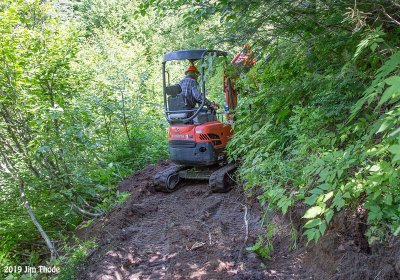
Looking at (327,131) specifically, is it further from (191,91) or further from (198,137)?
(191,91)

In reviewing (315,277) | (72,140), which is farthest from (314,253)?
(72,140)

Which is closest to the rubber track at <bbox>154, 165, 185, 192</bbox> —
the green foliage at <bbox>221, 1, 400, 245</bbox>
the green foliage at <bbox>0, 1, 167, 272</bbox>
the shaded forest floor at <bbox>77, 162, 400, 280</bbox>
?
the shaded forest floor at <bbox>77, 162, 400, 280</bbox>

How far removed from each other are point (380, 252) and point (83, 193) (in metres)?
5.23

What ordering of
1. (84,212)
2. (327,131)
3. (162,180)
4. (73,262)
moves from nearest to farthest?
(327,131) < (73,262) < (84,212) < (162,180)

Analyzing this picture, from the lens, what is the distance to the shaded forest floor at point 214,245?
9.26 feet

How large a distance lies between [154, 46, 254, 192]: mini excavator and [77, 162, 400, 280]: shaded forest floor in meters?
0.36

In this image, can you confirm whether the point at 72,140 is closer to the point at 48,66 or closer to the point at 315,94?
the point at 48,66

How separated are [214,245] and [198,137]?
2416 millimetres

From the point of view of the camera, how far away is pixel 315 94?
14.6ft

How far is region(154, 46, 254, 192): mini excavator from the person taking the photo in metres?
5.87

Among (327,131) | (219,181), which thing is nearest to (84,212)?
(219,181)

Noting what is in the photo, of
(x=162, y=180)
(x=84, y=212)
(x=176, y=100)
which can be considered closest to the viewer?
(x=84, y=212)

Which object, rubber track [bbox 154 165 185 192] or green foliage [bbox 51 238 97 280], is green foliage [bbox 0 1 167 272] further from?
green foliage [bbox 51 238 97 280]

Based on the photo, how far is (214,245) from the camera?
13.1 ft
